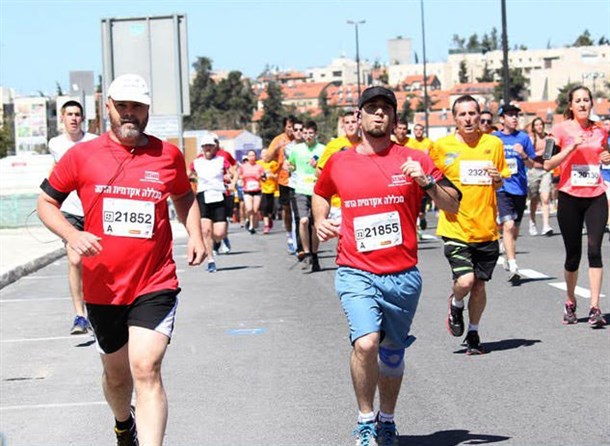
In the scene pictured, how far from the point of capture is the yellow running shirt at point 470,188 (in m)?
10.8

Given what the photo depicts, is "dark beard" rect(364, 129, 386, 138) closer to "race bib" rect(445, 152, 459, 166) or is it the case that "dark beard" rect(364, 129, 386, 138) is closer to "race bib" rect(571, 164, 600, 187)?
"race bib" rect(445, 152, 459, 166)

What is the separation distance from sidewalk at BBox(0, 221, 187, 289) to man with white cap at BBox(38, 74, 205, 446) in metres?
11.4

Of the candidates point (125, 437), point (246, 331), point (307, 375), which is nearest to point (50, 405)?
point (307, 375)

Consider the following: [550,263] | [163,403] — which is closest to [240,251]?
[550,263]

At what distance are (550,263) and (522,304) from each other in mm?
4703

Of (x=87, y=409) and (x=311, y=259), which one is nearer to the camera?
(x=87, y=409)

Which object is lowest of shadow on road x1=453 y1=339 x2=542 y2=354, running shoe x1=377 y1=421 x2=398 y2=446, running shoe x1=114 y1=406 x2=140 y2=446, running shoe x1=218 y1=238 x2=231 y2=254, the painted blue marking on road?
running shoe x1=218 y1=238 x2=231 y2=254

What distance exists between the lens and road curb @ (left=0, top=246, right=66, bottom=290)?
1855 centimetres

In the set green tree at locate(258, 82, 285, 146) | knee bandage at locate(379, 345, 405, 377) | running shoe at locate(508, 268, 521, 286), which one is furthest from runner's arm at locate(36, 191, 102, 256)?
green tree at locate(258, 82, 285, 146)

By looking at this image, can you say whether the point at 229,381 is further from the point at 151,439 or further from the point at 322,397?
the point at 151,439

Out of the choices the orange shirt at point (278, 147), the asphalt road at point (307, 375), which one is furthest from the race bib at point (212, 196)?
the asphalt road at point (307, 375)

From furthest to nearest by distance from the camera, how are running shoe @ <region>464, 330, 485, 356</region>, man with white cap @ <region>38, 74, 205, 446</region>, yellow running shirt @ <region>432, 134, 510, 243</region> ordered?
yellow running shirt @ <region>432, 134, 510, 243</region>, running shoe @ <region>464, 330, 485, 356</region>, man with white cap @ <region>38, 74, 205, 446</region>

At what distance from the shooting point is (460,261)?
35.1ft

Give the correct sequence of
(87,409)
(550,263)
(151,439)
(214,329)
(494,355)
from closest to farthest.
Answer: (151,439) → (87,409) → (494,355) → (214,329) → (550,263)
